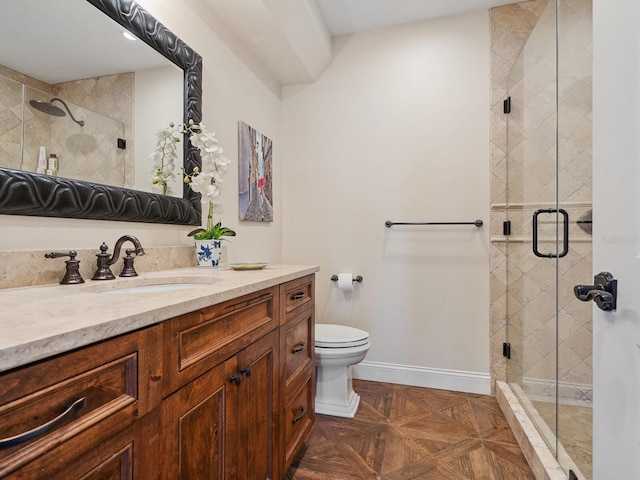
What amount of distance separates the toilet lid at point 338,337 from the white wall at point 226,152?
66 centimetres

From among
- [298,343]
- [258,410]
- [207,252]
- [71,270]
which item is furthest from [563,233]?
[71,270]

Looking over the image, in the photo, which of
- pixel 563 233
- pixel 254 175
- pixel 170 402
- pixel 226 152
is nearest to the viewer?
pixel 170 402

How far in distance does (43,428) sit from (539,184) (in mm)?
2113

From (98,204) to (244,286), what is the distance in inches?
23.5

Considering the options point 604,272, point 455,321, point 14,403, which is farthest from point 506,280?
point 14,403

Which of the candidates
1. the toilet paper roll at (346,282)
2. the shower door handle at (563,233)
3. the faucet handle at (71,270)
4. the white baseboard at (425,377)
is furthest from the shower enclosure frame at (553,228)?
the faucet handle at (71,270)

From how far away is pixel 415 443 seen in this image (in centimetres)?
165

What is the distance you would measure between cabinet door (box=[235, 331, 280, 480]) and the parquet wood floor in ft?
A: 1.33

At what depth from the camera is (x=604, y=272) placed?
718 mm

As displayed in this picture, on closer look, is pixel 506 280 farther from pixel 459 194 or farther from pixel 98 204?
pixel 98 204

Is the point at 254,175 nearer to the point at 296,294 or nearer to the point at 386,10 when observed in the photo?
the point at 296,294

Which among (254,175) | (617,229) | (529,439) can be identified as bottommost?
(529,439)

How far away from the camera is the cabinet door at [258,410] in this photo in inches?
38.8

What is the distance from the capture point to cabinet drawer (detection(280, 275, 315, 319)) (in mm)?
1292
